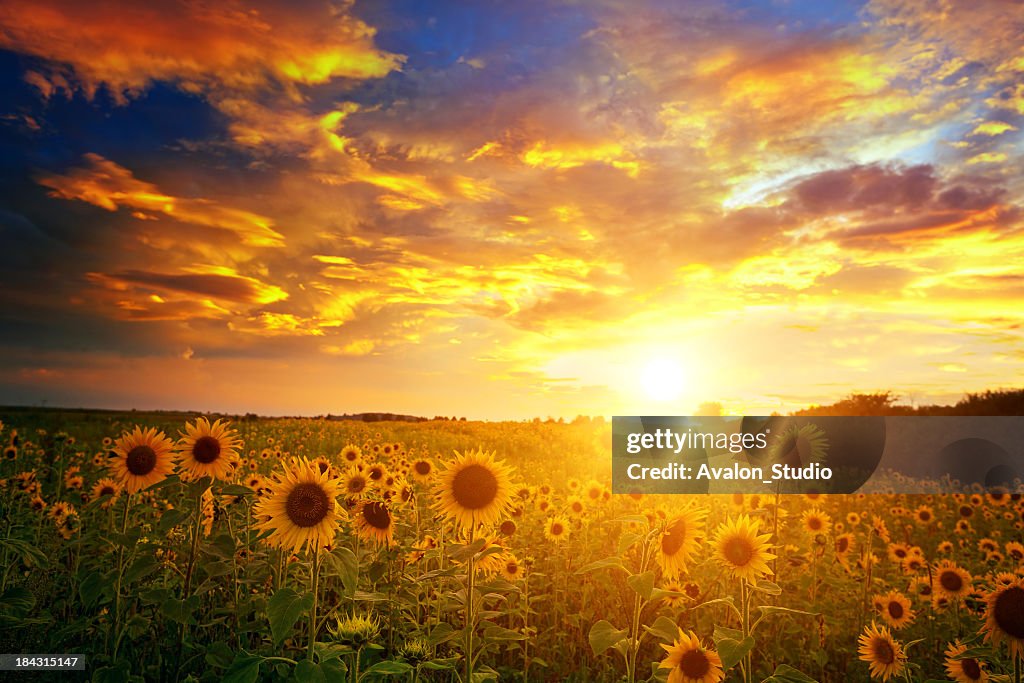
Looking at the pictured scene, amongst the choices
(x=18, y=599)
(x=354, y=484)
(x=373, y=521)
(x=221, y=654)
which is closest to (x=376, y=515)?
(x=373, y=521)

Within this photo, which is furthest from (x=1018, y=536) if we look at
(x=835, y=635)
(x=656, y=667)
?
(x=656, y=667)

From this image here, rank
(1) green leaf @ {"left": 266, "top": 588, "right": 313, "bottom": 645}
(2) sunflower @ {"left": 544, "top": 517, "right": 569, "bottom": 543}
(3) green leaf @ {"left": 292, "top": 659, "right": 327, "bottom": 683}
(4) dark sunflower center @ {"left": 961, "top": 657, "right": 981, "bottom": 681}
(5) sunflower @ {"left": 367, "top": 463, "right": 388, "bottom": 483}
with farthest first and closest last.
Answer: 1. (2) sunflower @ {"left": 544, "top": 517, "right": 569, "bottom": 543}
2. (5) sunflower @ {"left": 367, "top": 463, "right": 388, "bottom": 483}
3. (4) dark sunflower center @ {"left": 961, "top": 657, "right": 981, "bottom": 681}
4. (1) green leaf @ {"left": 266, "top": 588, "right": 313, "bottom": 645}
5. (3) green leaf @ {"left": 292, "top": 659, "right": 327, "bottom": 683}

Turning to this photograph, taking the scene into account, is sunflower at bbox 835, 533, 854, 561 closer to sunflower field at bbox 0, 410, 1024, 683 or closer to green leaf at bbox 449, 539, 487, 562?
sunflower field at bbox 0, 410, 1024, 683

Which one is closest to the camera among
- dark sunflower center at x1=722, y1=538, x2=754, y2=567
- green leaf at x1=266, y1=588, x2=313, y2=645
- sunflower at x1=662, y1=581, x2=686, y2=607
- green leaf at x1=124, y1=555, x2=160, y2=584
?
green leaf at x1=266, y1=588, x2=313, y2=645

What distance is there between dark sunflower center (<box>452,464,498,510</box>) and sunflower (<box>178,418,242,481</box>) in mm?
1842

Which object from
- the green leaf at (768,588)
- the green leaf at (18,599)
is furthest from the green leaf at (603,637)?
the green leaf at (18,599)

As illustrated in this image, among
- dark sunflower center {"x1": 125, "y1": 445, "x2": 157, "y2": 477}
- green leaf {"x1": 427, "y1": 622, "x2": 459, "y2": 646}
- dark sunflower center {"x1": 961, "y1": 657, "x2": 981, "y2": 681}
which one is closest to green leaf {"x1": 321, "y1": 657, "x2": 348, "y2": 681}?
green leaf {"x1": 427, "y1": 622, "x2": 459, "y2": 646}

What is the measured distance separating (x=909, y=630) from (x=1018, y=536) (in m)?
7.13

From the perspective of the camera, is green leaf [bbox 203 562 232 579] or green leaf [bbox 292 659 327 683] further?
green leaf [bbox 203 562 232 579]

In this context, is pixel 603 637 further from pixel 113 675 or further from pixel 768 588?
pixel 113 675

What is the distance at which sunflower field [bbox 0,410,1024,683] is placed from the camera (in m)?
3.77

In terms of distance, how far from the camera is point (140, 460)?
16.5 feet

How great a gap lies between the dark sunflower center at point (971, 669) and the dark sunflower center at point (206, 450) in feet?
18.1

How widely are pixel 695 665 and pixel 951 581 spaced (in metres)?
5.40
